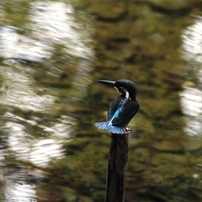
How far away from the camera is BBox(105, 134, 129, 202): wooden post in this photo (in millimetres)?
2732

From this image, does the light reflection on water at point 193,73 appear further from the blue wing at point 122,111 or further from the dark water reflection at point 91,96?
the blue wing at point 122,111

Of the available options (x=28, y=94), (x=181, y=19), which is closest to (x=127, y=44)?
(x=181, y=19)

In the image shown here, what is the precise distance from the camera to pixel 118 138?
107 inches

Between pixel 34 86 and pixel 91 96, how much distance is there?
50 centimetres

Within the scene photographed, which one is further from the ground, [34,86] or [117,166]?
[117,166]

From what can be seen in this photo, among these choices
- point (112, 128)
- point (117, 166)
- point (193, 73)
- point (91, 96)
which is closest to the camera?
point (112, 128)

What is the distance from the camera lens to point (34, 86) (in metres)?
4.73

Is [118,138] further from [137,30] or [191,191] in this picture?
[137,30]

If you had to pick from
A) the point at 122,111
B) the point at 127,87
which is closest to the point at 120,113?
the point at 122,111

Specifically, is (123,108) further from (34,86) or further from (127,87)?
A: (34,86)

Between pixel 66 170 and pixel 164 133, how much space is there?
90cm

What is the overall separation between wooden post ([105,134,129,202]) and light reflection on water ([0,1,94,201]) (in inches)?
41.9

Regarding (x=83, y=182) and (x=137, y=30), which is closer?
(x=83, y=182)

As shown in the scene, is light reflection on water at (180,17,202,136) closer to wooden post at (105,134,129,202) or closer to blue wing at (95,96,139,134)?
wooden post at (105,134,129,202)
